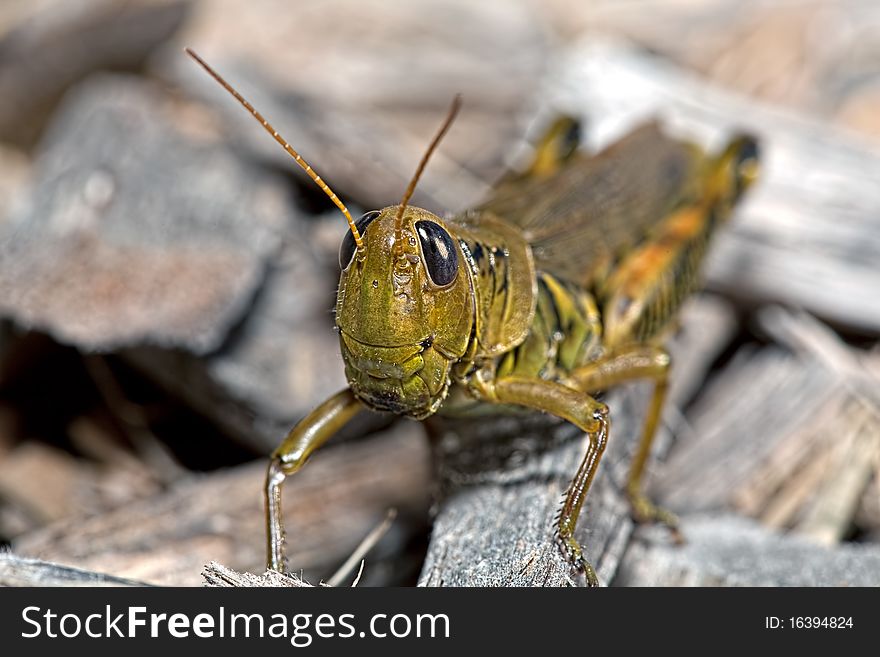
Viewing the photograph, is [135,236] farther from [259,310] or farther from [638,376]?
[638,376]

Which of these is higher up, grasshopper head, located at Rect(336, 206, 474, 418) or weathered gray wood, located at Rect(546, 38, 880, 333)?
grasshopper head, located at Rect(336, 206, 474, 418)

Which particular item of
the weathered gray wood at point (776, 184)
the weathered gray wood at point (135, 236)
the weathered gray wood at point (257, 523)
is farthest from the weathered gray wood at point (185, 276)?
the weathered gray wood at point (776, 184)

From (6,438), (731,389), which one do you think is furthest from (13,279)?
(731,389)

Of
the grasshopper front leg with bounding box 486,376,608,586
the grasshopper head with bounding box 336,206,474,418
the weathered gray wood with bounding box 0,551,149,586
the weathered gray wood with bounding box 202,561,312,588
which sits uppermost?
the grasshopper head with bounding box 336,206,474,418

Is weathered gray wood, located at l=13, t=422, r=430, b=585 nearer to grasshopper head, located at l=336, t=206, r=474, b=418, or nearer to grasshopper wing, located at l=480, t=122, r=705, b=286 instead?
grasshopper head, located at l=336, t=206, r=474, b=418

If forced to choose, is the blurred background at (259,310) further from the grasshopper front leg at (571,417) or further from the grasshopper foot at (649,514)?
the grasshopper front leg at (571,417)

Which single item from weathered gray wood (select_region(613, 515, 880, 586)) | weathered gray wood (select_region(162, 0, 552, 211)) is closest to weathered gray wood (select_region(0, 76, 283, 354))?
weathered gray wood (select_region(162, 0, 552, 211))
